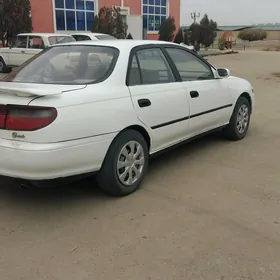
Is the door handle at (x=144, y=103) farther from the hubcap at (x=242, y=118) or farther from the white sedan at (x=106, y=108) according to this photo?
the hubcap at (x=242, y=118)

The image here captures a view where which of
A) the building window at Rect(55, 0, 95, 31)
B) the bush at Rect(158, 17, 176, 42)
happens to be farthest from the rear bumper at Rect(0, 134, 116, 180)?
the bush at Rect(158, 17, 176, 42)

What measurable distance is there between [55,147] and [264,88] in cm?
981

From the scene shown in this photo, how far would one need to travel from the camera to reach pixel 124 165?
4.01m

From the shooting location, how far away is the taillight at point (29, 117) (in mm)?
3295

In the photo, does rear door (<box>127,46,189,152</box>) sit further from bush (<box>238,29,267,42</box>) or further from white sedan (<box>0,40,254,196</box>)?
bush (<box>238,29,267,42</box>)

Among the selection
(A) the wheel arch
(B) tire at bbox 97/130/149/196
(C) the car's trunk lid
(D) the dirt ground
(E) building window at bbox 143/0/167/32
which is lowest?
(D) the dirt ground

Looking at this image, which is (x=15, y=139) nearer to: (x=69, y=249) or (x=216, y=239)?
(x=69, y=249)

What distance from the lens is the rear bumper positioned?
330 cm

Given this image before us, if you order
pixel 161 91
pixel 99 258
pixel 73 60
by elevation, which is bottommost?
pixel 99 258

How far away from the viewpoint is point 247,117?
6.29 metres

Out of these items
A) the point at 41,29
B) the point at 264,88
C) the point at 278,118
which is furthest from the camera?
the point at 41,29

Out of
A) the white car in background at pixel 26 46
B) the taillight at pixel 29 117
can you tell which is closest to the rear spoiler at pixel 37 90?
the taillight at pixel 29 117

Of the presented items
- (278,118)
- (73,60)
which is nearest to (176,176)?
(73,60)

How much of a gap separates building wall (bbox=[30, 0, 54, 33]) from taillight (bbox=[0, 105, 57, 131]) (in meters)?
21.4
